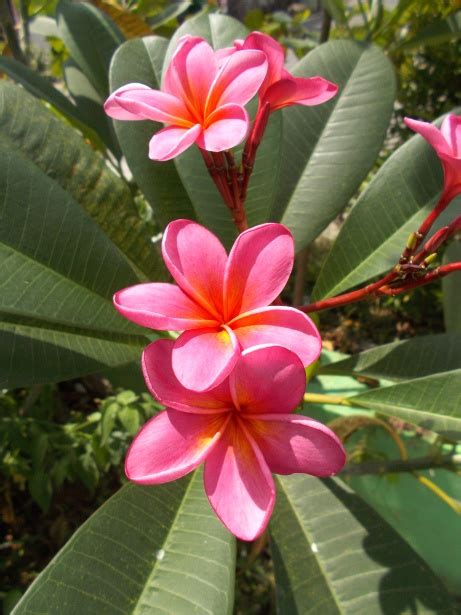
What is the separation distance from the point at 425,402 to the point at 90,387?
3.86 ft

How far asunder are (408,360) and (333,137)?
0.41 m

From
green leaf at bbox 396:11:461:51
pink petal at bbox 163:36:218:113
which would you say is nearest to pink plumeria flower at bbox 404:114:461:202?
pink petal at bbox 163:36:218:113

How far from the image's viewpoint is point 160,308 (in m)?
0.51

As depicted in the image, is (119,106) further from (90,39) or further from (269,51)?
(90,39)

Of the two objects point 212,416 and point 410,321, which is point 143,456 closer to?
point 212,416

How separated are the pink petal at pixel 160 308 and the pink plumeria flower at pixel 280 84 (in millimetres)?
320

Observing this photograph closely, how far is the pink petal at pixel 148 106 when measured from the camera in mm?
623

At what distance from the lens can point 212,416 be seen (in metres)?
0.52

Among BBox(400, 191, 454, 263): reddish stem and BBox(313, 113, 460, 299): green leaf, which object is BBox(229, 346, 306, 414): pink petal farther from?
BBox(313, 113, 460, 299): green leaf

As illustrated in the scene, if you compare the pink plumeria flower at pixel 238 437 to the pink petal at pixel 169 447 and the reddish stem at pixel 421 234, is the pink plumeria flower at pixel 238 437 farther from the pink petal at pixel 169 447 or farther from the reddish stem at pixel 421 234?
the reddish stem at pixel 421 234

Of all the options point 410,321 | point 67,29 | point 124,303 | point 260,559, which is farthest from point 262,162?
point 410,321

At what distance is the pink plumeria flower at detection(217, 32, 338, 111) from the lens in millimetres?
698

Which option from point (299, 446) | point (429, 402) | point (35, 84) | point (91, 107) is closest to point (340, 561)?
point (429, 402)

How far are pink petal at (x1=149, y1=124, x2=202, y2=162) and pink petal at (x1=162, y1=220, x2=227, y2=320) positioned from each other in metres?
0.09
